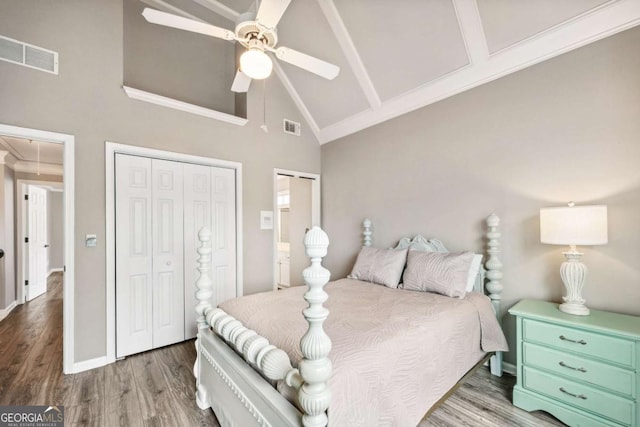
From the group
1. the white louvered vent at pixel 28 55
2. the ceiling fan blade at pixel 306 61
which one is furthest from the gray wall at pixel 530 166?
the white louvered vent at pixel 28 55

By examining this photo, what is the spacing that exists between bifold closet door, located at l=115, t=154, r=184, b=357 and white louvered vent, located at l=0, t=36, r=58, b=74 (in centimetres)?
90

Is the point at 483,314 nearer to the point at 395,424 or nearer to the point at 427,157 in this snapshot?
the point at 395,424

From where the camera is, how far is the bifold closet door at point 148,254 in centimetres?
277

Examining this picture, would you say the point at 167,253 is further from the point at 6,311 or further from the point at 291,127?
the point at 6,311

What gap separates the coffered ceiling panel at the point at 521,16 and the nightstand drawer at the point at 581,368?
244 centimetres

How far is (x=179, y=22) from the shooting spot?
72.1 inches

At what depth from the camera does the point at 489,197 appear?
260 cm

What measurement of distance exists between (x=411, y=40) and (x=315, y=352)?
9.69 feet

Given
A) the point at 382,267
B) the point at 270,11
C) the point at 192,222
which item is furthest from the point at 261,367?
the point at 192,222

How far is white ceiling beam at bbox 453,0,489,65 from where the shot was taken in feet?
7.46

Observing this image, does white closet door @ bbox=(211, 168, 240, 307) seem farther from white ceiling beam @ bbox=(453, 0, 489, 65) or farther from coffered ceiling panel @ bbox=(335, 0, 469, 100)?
white ceiling beam @ bbox=(453, 0, 489, 65)

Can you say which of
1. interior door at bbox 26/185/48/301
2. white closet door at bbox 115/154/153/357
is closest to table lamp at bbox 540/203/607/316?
white closet door at bbox 115/154/153/357

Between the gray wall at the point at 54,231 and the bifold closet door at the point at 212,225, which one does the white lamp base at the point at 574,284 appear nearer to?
the bifold closet door at the point at 212,225

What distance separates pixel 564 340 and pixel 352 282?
5.52 ft
